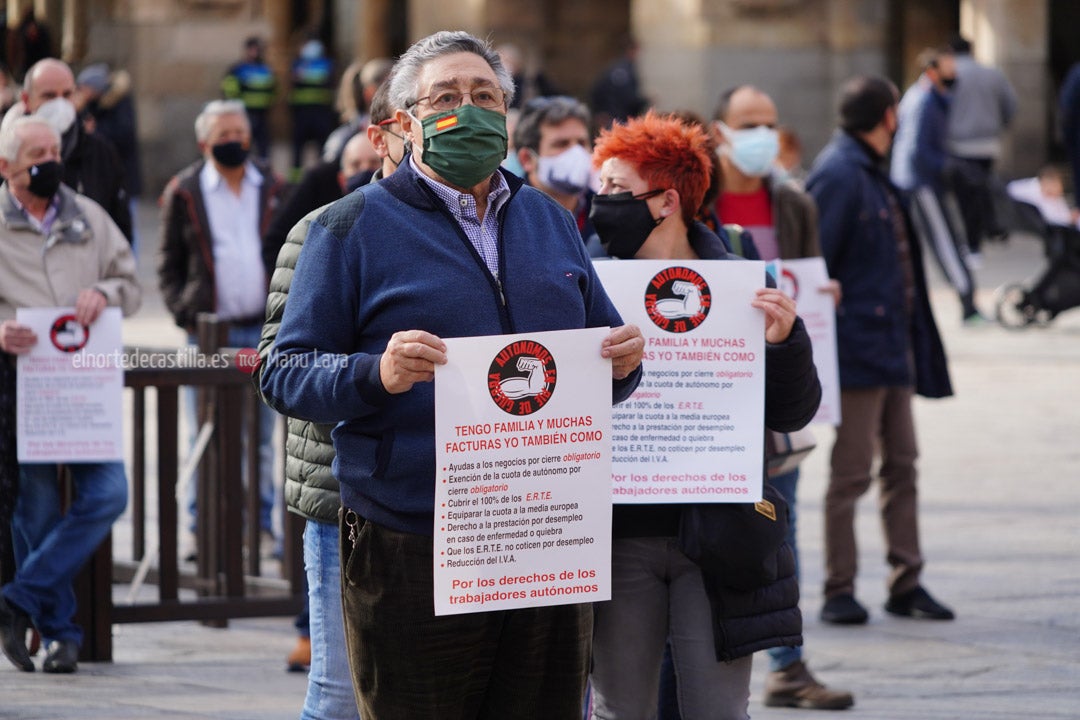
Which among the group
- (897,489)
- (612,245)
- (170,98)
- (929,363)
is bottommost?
(897,489)

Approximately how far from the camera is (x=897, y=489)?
24.6 ft

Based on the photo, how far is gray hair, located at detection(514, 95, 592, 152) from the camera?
690cm

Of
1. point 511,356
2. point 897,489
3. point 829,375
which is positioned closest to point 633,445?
point 511,356

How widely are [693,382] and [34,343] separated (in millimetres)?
2767

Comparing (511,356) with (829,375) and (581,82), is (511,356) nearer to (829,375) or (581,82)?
(829,375)

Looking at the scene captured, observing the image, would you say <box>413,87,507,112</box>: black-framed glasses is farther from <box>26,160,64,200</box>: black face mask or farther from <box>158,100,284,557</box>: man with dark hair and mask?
<box>158,100,284,557</box>: man with dark hair and mask

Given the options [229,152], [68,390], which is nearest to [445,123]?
[68,390]

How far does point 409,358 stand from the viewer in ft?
11.7

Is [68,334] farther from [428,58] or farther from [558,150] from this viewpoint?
[428,58]

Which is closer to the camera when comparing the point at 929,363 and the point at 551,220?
the point at 551,220

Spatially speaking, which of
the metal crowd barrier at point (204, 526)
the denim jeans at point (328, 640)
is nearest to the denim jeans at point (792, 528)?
the metal crowd barrier at point (204, 526)

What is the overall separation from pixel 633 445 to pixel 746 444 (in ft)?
0.86

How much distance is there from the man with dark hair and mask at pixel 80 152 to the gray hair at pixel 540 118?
1837 millimetres

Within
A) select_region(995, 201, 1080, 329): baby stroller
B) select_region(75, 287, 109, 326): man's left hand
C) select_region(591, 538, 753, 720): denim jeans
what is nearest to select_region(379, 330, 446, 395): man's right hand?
select_region(591, 538, 753, 720): denim jeans
